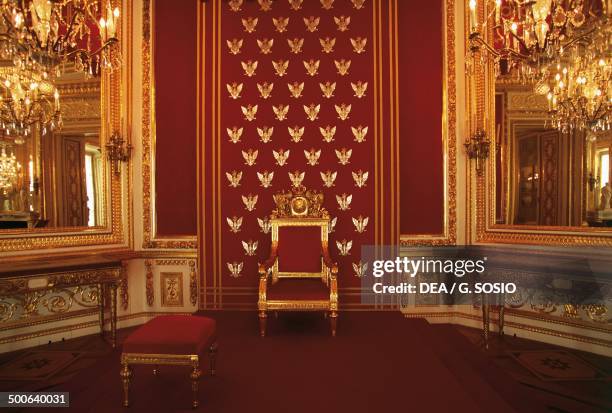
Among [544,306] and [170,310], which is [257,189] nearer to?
[170,310]

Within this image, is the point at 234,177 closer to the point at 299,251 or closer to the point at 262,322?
the point at 299,251

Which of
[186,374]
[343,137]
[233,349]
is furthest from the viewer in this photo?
[343,137]

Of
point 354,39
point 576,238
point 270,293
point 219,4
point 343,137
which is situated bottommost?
point 270,293

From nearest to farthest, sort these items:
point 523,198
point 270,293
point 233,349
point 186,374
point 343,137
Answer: point 186,374, point 233,349, point 270,293, point 523,198, point 343,137

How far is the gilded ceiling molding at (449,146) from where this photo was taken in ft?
15.2

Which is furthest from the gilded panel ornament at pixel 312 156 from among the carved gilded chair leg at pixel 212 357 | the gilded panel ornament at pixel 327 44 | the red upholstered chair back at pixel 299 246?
the carved gilded chair leg at pixel 212 357

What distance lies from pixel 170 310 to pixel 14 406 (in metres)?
2.01

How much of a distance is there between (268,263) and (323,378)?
1.38 m

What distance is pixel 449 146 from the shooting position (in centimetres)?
463

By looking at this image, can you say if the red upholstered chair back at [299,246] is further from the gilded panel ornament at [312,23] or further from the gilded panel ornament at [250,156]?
the gilded panel ornament at [312,23]

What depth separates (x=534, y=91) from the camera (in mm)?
4090

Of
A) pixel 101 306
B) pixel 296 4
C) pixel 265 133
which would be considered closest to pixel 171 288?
pixel 101 306

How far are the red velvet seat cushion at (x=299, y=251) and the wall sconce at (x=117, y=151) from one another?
79.9 inches

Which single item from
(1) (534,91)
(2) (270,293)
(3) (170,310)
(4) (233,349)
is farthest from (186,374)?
(1) (534,91)
